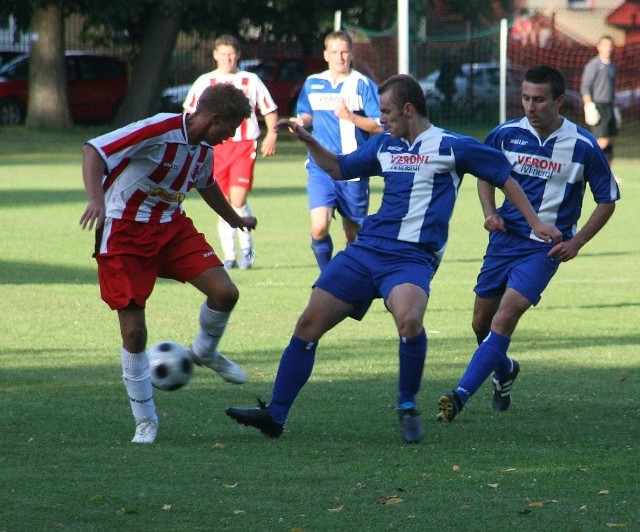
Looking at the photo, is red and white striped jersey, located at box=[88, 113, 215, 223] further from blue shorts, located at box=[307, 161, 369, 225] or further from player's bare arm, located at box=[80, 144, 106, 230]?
blue shorts, located at box=[307, 161, 369, 225]

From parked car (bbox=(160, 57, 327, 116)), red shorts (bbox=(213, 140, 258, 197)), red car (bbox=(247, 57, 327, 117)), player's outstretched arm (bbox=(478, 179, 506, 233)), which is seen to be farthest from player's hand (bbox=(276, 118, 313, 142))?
red car (bbox=(247, 57, 327, 117))

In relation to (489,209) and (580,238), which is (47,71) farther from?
(580,238)

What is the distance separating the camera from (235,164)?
1284cm

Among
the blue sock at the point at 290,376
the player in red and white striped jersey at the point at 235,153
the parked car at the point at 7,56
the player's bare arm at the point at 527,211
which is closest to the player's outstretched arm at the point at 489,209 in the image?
the player's bare arm at the point at 527,211

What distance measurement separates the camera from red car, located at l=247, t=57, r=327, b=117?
35.8 metres

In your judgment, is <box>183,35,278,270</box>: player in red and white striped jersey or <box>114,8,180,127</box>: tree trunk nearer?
<box>183,35,278,270</box>: player in red and white striped jersey

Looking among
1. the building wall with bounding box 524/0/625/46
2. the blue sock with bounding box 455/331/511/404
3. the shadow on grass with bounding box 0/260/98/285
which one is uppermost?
the blue sock with bounding box 455/331/511/404

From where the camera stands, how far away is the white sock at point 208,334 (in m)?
6.65

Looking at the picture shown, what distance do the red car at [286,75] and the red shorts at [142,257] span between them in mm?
29407

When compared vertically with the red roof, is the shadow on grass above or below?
above

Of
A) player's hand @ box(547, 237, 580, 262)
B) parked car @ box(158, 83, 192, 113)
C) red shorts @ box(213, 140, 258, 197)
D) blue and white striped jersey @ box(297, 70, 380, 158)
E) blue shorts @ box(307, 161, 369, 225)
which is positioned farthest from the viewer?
parked car @ box(158, 83, 192, 113)

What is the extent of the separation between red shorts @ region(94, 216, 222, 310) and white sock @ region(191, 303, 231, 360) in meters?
0.30

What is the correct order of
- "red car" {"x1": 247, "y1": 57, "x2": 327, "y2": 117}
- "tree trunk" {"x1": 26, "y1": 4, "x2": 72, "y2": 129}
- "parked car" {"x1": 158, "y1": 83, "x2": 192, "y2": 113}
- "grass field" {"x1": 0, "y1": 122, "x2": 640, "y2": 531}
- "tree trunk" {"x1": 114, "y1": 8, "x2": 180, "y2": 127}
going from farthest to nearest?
"parked car" {"x1": 158, "y1": 83, "x2": 192, "y2": 113} → "red car" {"x1": 247, "y1": 57, "x2": 327, "y2": 117} → "tree trunk" {"x1": 114, "y1": 8, "x2": 180, "y2": 127} → "tree trunk" {"x1": 26, "y1": 4, "x2": 72, "y2": 129} → "grass field" {"x1": 0, "y1": 122, "x2": 640, "y2": 531}

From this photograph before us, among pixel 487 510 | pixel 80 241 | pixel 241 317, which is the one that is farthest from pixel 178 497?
pixel 80 241
